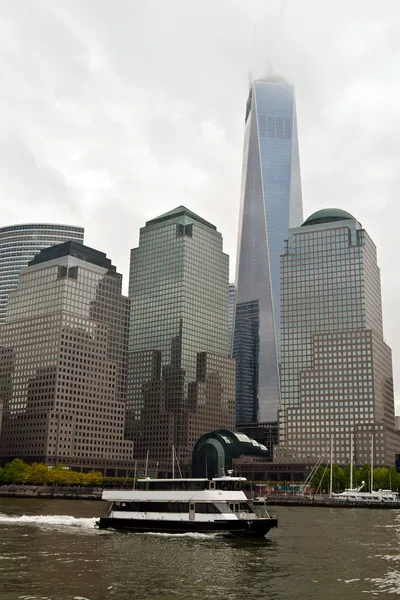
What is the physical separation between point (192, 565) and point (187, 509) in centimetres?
2965

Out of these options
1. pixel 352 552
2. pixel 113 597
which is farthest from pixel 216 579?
pixel 352 552

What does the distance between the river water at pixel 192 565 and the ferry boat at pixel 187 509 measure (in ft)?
7.94

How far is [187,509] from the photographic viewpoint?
97.2 meters

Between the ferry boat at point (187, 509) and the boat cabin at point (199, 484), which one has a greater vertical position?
the boat cabin at point (199, 484)

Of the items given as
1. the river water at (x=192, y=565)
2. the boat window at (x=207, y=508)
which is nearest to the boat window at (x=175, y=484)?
the boat window at (x=207, y=508)

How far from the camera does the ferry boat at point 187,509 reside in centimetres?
9356

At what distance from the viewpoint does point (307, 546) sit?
3324 inches

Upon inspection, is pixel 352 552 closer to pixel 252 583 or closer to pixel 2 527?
pixel 252 583

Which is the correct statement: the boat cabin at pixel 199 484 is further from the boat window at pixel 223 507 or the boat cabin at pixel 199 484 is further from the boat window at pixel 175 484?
the boat window at pixel 223 507


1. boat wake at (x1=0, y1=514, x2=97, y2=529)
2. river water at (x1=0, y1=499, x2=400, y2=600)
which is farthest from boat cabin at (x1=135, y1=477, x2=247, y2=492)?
boat wake at (x1=0, y1=514, x2=97, y2=529)

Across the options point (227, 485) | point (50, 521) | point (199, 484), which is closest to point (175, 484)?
point (199, 484)

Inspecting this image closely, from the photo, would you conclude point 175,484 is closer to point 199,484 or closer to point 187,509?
point 199,484

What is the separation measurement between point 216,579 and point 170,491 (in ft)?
128

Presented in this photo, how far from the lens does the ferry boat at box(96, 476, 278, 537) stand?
93.6 metres
